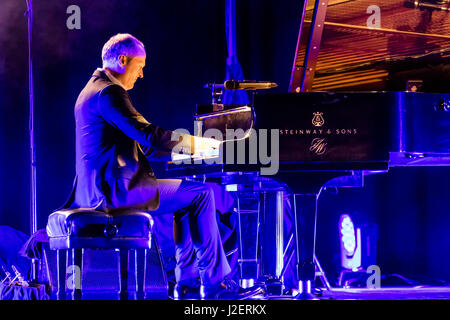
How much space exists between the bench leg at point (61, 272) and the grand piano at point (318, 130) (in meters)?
0.73

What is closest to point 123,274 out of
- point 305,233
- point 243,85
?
point 305,233

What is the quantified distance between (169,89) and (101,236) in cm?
208

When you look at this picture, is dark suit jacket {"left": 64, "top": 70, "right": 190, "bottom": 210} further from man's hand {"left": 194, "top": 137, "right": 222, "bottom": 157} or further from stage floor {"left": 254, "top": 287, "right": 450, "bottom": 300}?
stage floor {"left": 254, "top": 287, "right": 450, "bottom": 300}

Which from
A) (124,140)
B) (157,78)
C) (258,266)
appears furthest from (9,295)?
(157,78)

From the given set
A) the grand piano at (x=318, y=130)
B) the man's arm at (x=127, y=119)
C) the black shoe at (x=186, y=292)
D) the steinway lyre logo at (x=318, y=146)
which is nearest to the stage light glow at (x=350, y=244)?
the grand piano at (x=318, y=130)

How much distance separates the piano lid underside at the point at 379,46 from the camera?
320cm

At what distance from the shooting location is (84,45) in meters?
4.33

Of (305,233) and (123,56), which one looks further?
(123,56)

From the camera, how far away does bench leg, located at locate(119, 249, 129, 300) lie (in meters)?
2.50

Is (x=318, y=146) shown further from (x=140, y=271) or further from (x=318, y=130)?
(x=140, y=271)

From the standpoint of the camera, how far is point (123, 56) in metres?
2.89

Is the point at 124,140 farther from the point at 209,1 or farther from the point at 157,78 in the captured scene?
the point at 209,1

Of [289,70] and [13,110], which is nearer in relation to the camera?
[13,110]

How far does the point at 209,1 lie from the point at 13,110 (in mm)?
1651
